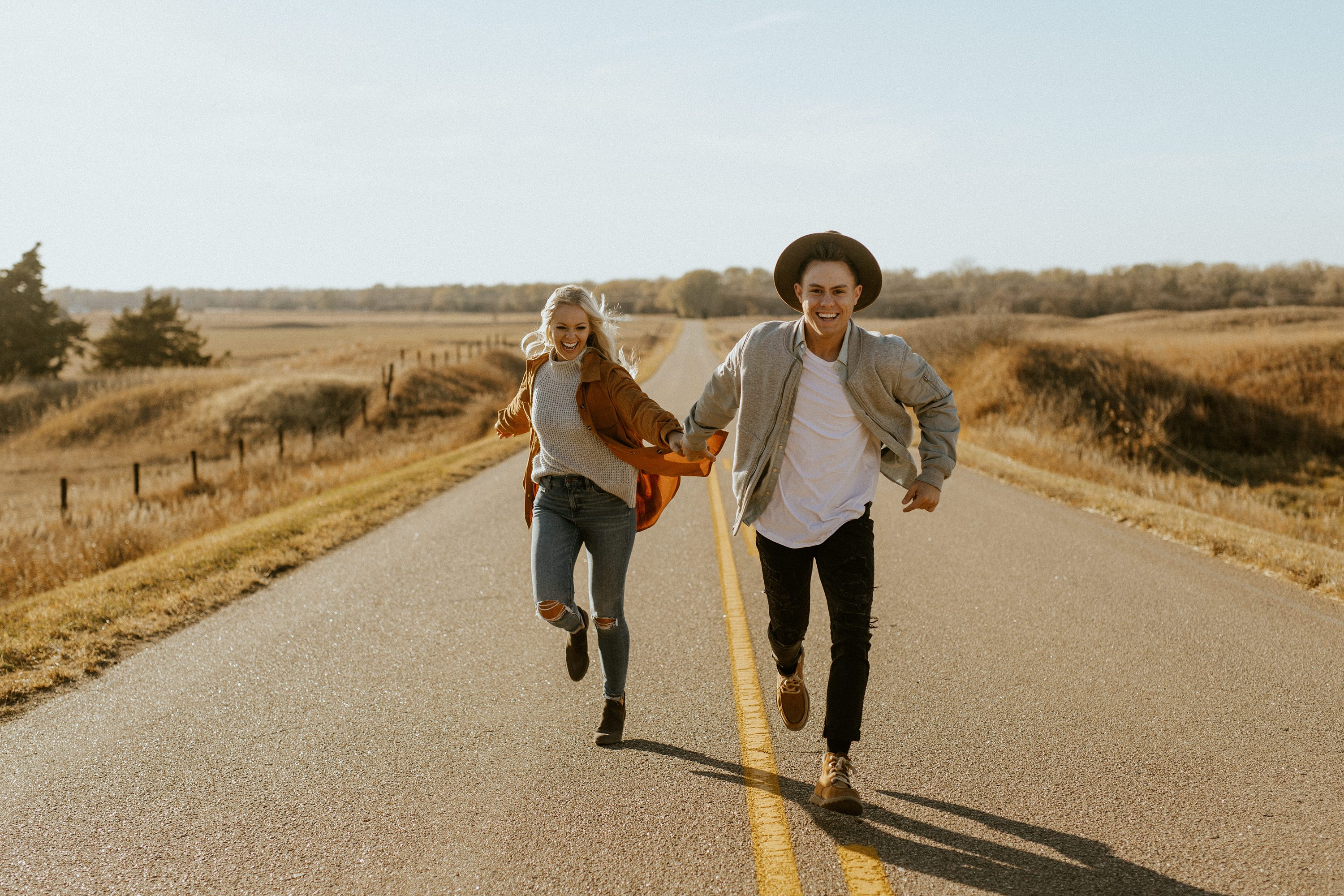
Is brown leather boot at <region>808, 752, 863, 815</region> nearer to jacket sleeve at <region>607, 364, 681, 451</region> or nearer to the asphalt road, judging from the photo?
the asphalt road

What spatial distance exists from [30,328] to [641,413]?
44.3m

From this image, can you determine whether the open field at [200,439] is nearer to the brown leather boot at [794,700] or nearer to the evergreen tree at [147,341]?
the evergreen tree at [147,341]

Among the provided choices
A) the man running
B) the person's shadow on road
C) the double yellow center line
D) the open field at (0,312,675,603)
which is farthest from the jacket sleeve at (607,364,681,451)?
the open field at (0,312,675,603)

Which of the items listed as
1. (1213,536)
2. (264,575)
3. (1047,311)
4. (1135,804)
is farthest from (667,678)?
(1047,311)

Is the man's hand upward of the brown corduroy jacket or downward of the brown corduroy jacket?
downward

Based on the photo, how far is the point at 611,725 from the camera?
14.0 ft

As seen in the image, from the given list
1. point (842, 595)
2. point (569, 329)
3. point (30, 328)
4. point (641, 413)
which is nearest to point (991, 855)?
point (842, 595)

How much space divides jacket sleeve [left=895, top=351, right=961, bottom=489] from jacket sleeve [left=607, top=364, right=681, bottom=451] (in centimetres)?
100

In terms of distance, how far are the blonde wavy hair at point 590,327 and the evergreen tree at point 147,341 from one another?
43464mm

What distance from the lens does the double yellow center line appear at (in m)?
3.04

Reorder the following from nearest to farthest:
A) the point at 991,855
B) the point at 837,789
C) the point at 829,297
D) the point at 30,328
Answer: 1. the point at 991,855
2. the point at 837,789
3. the point at 829,297
4. the point at 30,328

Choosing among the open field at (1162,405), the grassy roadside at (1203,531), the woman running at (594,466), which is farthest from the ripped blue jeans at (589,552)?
the open field at (1162,405)

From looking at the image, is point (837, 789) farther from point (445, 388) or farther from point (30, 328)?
point (30, 328)

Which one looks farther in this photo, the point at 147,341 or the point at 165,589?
the point at 147,341
